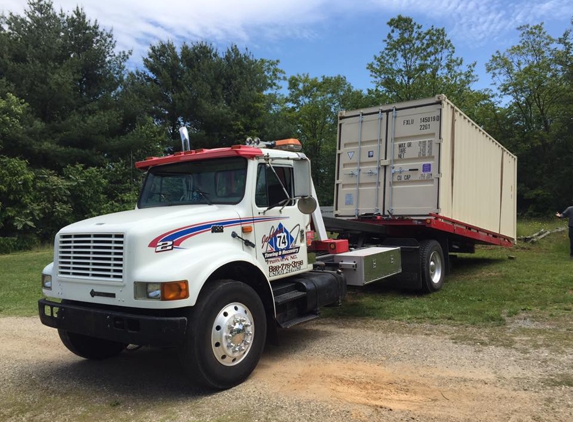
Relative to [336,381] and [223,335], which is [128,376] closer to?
[223,335]

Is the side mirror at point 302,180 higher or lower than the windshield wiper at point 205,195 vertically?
higher

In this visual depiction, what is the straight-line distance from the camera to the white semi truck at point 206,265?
155 inches

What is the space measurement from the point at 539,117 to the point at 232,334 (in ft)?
125

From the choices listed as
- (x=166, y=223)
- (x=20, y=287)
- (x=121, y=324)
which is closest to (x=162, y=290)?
(x=121, y=324)

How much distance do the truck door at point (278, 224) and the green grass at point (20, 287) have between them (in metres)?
5.15

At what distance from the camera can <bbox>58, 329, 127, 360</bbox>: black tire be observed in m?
4.95

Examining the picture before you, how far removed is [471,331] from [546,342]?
2.87ft

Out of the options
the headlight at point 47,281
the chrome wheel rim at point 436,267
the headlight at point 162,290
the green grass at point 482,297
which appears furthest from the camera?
the chrome wheel rim at point 436,267

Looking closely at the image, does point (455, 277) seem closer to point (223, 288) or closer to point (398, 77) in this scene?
point (223, 288)

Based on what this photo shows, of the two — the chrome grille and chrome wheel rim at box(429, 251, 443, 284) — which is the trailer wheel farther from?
the chrome grille

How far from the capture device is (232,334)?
165 inches

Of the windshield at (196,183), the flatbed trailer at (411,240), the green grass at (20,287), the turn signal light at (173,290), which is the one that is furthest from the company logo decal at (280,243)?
the green grass at (20,287)

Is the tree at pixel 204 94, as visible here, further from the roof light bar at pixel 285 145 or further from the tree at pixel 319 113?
the roof light bar at pixel 285 145

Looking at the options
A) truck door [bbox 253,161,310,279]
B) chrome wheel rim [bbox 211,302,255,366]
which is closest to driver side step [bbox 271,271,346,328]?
truck door [bbox 253,161,310,279]
